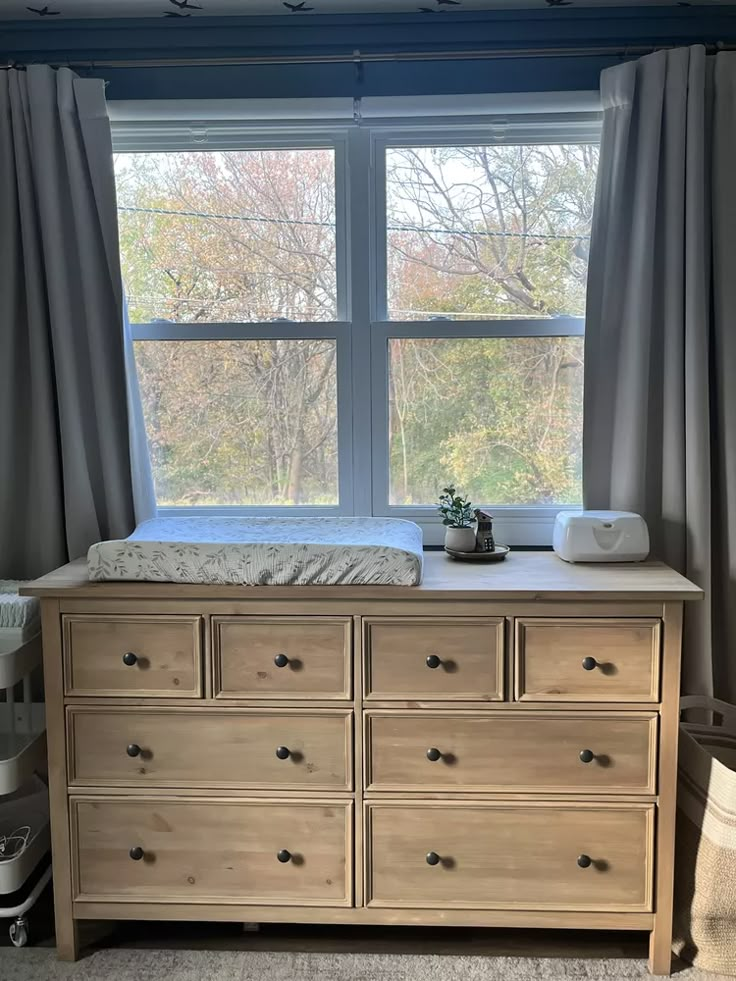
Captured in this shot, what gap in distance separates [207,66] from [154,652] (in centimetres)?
161

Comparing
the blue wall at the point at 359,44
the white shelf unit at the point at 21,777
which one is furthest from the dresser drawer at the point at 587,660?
the blue wall at the point at 359,44

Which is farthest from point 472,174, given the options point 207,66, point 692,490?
point 692,490

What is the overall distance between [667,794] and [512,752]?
0.37 m

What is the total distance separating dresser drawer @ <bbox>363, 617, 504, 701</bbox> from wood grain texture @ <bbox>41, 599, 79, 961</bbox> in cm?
73

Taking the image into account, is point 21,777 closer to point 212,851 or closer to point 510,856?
point 212,851

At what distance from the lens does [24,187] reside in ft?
7.63

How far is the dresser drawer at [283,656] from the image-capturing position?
1.98 metres

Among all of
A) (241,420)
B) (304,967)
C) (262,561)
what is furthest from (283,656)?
(241,420)

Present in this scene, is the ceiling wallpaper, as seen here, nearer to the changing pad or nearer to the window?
the window

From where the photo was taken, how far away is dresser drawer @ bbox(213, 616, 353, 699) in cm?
198

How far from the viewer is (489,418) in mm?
2510

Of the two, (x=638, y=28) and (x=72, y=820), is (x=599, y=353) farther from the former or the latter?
(x=72, y=820)

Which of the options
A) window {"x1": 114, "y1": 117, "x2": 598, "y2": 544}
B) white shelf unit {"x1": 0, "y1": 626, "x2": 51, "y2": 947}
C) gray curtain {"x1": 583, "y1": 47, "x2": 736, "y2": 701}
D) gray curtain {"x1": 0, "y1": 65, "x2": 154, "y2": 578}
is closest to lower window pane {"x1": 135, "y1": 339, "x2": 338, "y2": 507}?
window {"x1": 114, "y1": 117, "x2": 598, "y2": 544}

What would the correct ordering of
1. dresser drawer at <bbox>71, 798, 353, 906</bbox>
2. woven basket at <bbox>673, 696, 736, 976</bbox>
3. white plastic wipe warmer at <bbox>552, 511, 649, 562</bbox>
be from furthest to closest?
1. white plastic wipe warmer at <bbox>552, 511, 649, 562</bbox>
2. dresser drawer at <bbox>71, 798, 353, 906</bbox>
3. woven basket at <bbox>673, 696, 736, 976</bbox>
